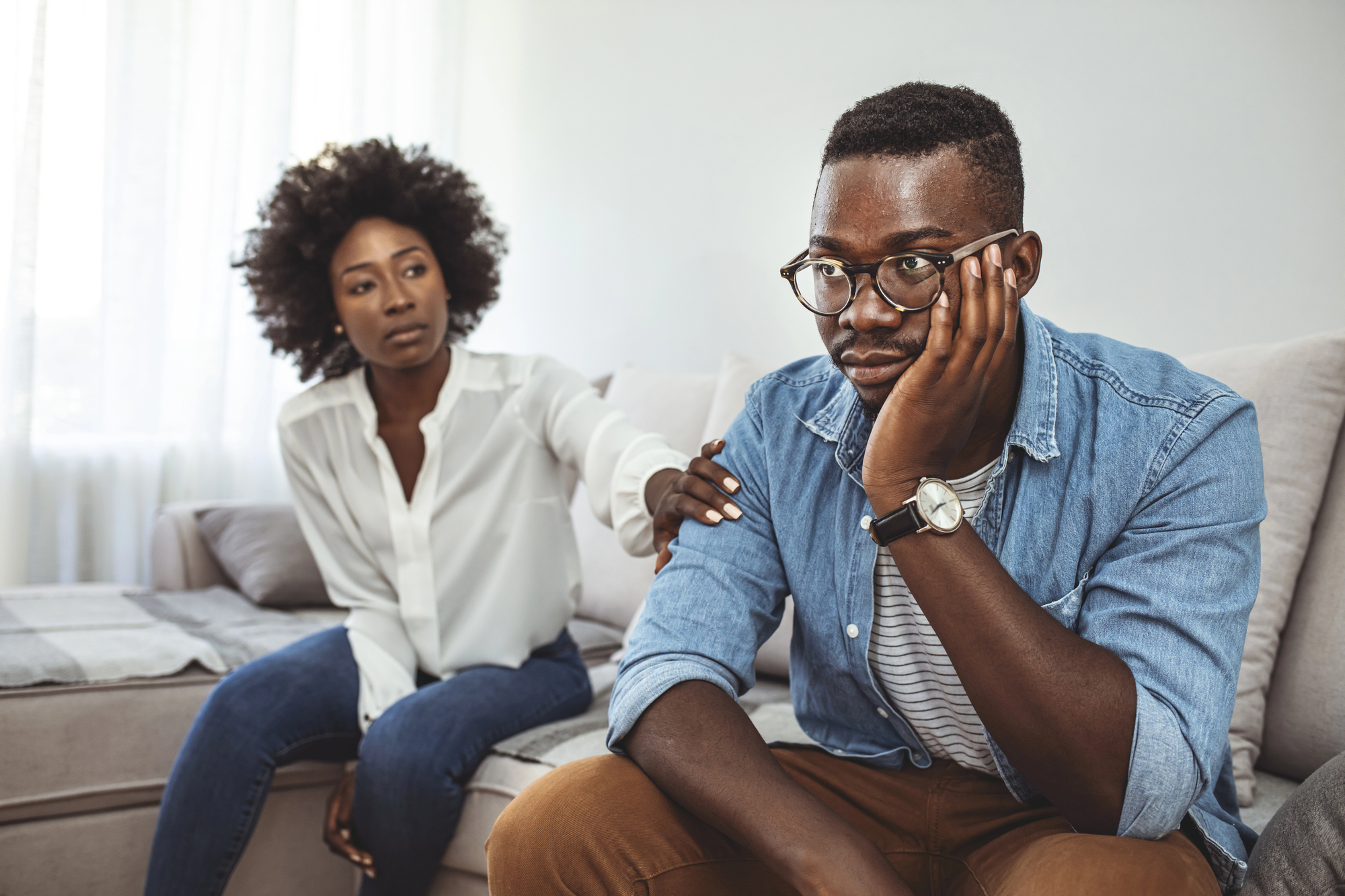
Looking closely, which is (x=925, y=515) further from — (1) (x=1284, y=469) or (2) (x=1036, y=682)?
(1) (x=1284, y=469)

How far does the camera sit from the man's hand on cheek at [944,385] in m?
0.87

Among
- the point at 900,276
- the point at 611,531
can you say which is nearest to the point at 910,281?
the point at 900,276

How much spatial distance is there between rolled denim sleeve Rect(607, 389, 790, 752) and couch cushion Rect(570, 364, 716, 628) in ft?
3.38

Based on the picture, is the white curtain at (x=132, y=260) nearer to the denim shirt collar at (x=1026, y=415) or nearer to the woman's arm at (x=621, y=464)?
the woman's arm at (x=621, y=464)

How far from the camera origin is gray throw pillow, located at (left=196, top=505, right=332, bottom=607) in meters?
2.28

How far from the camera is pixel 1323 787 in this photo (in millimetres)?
834

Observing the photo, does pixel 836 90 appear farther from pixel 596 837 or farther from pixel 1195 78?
pixel 596 837

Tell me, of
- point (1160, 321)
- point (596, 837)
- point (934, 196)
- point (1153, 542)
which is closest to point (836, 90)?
point (1160, 321)

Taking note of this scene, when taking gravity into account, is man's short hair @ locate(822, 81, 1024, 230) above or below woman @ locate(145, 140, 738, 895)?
above

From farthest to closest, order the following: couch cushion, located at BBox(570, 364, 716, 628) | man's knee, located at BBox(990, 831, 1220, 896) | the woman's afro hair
Answer: couch cushion, located at BBox(570, 364, 716, 628) < the woman's afro hair < man's knee, located at BBox(990, 831, 1220, 896)

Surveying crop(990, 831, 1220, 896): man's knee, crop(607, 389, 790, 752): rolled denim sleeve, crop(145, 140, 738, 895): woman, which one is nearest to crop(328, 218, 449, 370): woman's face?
crop(145, 140, 738, 895): woman

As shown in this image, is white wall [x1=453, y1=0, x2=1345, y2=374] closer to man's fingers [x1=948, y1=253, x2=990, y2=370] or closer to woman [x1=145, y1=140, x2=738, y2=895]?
woman [x1=145, y1=140, x2=738, y2=895]

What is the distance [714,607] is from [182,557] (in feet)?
6.42

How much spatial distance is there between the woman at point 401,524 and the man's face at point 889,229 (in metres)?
0.54
